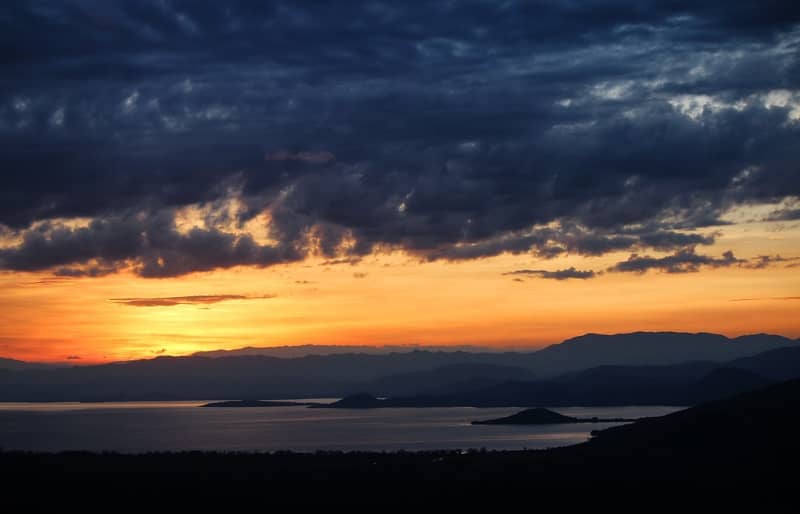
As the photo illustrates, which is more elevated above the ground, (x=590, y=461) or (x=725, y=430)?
(x=725, y=430)

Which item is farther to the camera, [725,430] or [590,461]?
[725,430]

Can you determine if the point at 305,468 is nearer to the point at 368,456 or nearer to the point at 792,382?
the point at 368,456

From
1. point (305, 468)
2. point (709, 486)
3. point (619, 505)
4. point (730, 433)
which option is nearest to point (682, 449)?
point (730, 433)

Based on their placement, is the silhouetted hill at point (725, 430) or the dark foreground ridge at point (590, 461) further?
the silhouetted hill at point (725, 430)

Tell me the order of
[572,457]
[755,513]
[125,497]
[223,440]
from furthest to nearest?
[223,440] → [572,457] → [125,497] → [755,513]

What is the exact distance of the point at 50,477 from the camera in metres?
96.7

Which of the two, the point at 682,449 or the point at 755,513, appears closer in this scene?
the point at 755,513

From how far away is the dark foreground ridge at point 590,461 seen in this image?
90.1 meters

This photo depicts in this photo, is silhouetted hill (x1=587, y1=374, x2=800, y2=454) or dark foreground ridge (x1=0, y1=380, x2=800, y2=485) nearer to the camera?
dark foreground ridge (x1=0, y1=380, x2=800, y2=485)

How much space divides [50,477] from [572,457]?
55.0 m

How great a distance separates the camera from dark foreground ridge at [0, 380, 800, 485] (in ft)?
296

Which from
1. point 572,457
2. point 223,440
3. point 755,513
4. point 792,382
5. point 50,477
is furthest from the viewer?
point 223,440

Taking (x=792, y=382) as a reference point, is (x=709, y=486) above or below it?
below

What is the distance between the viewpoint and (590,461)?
98562 mm
